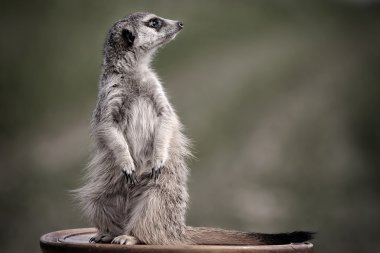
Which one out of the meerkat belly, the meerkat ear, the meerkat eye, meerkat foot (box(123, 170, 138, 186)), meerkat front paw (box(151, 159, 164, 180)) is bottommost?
meerkat foot (box(123, 170, 138, 186))

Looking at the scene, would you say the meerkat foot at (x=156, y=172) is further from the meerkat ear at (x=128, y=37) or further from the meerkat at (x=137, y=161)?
the meerkat ear at (x=128, y=37)

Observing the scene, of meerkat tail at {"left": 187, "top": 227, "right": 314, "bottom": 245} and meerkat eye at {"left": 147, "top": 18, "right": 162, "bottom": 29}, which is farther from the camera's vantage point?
meerkat eye at {"left": 147, "top": 18, "right": 162, "bottom": 29}

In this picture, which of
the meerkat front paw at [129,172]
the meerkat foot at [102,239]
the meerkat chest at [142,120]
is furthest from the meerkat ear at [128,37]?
the meerkat foot at [102,239]

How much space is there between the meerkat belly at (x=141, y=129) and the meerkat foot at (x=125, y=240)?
26 centimetres

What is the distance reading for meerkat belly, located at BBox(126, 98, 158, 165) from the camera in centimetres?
196

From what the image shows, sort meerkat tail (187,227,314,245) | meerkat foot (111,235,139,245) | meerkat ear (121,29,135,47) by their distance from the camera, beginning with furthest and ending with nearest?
meerkat ear (121,29,135,47) → meerkat tail (187,227,314,245) → meerkat foot (111,235,139,245)

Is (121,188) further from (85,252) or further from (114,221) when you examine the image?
(85,252)

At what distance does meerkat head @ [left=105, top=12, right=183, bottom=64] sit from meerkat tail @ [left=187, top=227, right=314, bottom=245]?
624mm

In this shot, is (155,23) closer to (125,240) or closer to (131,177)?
(131,177)

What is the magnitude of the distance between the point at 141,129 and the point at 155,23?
38 cm

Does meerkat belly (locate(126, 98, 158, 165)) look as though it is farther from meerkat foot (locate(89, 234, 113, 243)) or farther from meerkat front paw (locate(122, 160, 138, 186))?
meerkat foot (locate(89, 234, 113, 243))

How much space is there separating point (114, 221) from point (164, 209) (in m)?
0.17

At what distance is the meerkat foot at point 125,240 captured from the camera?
178cm

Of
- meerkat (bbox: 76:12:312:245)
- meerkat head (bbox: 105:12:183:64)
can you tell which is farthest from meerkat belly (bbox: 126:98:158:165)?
meerkat head (bbox: 105:12:183:64)
